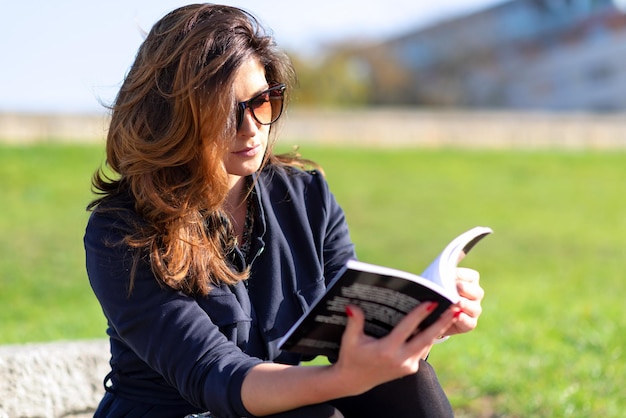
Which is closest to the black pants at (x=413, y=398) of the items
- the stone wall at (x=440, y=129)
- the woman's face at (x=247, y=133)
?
the woman's face at (x=247, y=133)

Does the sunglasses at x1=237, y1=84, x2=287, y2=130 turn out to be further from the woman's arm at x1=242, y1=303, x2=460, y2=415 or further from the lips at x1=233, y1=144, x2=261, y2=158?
the woman's arm at x1=242, y1=303, x2=460, y2=415

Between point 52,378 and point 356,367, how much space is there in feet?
5.76

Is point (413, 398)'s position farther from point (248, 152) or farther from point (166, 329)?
point (248, 152)

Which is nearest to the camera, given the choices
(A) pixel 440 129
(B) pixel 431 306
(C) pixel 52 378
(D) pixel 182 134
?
(B) pixel 431 306

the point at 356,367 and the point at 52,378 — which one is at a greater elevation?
the point at 356,367

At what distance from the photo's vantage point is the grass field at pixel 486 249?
194 inches

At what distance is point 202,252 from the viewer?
2.44 meters

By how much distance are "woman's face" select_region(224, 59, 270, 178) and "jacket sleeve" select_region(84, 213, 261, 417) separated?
358 millimetres

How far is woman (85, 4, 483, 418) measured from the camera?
2.23 metres

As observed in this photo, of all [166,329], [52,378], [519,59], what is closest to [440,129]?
[52,378]

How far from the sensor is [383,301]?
Result: 1916 millimetres

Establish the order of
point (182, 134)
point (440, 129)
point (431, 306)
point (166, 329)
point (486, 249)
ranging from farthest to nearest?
point (440, 129) < point (486, 249) < point (182, 134) < point (166, 329) < point (431, 306)

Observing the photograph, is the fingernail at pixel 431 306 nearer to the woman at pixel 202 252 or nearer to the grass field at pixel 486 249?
the woman at pixel 202 252

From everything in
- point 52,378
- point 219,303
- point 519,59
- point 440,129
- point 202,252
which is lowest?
point 519,59
